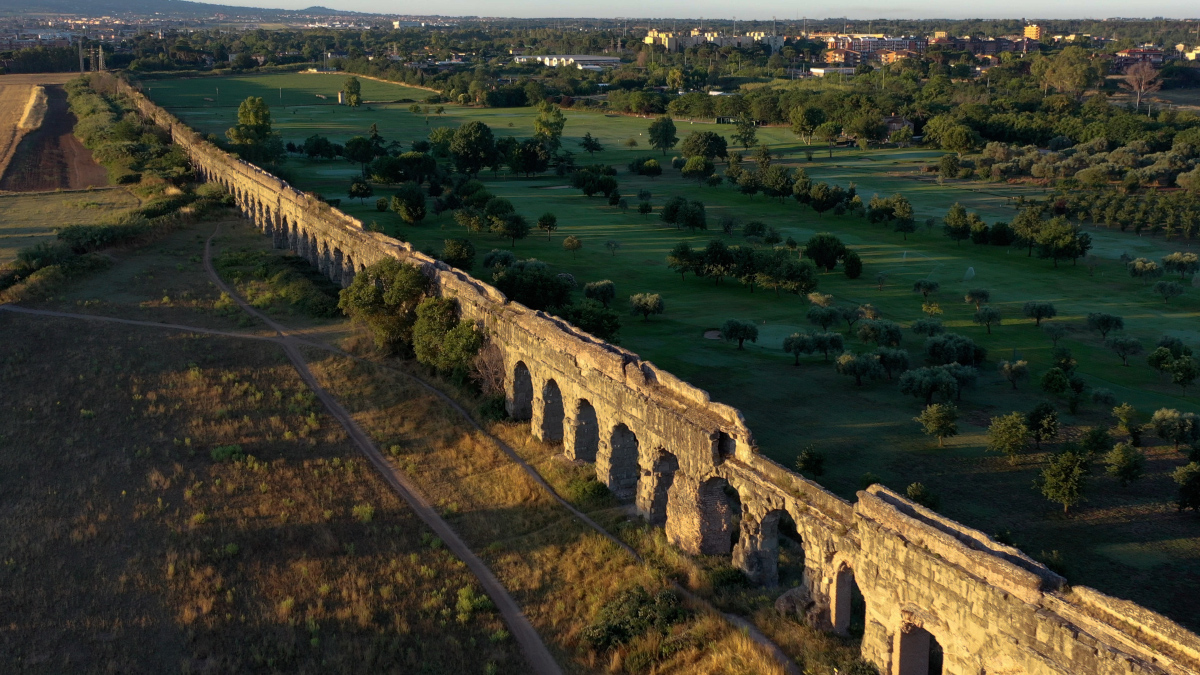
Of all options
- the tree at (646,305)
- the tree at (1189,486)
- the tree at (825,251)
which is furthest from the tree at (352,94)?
the tree at (1189,486)

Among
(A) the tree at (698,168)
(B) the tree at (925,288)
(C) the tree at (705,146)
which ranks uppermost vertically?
(C) the tree at (705,146)

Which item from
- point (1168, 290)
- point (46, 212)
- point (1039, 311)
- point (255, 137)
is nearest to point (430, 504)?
point (1039, 311)

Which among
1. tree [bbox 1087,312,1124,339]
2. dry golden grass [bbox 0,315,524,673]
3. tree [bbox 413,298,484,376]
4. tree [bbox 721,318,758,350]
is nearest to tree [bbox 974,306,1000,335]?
tree [bbox 1087,312,1124,339]

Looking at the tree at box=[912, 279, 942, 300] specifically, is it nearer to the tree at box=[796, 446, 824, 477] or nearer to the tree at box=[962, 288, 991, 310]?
the tree at box=[962, 288, 991, 310]

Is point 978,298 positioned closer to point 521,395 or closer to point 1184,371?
point 1184,371

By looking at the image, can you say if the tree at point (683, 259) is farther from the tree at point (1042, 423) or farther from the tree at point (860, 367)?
the tree at point (1042, 423)

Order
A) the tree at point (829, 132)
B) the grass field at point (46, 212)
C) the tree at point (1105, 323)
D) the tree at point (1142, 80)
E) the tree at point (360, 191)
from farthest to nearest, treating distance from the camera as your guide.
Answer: the tree at point (1142, 80)
the tree at point (829, 132)
the tree at point (360, 191)
the grass field at point (46, 212)
the tree at point (1105, 323)

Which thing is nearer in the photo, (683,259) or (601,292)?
(601,292)
